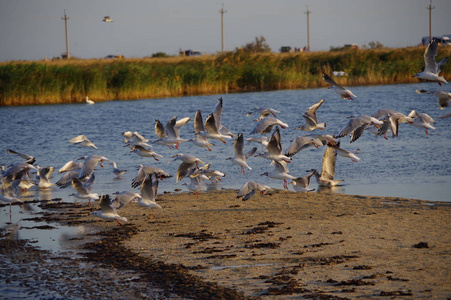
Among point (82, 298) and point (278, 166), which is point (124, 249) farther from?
point (278, 166)

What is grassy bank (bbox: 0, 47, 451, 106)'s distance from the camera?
35.2m

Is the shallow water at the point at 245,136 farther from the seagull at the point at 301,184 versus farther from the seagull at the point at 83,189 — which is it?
the seagull at the point at 83,189

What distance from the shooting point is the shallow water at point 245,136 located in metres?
14.5

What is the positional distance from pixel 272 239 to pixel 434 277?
2713 mm

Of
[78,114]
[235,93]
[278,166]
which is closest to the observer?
[278,166]

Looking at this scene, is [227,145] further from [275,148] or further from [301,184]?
[275,148]

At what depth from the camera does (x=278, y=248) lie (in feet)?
29.0

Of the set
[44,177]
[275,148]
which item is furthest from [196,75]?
[275,148]

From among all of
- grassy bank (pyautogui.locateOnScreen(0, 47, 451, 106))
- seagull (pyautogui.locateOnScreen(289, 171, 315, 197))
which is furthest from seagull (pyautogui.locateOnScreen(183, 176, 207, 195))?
grassy bank (pyautogui.locateOnScreen(0, 47, 451, 106))

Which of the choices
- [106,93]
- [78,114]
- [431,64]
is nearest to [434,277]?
[431,64]

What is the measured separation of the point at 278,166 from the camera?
12703 millimetres

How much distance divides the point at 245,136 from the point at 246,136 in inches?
3.9

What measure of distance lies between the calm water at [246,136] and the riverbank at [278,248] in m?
2.09

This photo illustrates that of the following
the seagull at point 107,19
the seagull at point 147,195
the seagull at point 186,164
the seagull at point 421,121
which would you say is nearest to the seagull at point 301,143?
the seagull at point 186,164
